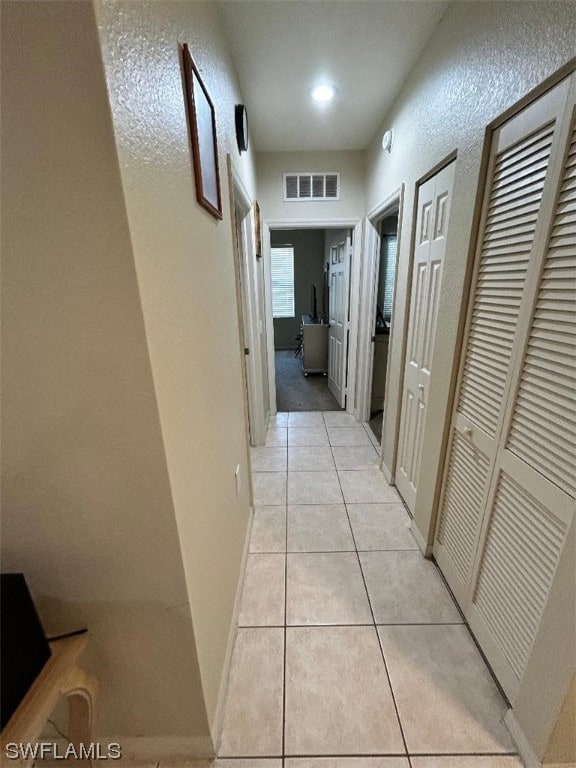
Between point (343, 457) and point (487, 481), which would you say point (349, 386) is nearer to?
point (343, 457)

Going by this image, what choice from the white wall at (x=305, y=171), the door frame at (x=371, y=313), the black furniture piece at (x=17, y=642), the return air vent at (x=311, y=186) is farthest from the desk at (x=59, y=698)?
the return air vent at (x=311, y=186)

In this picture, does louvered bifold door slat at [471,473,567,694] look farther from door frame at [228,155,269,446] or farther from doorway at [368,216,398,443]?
→ doorway at [368,216,398,443]

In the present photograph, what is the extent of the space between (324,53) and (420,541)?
2.59m

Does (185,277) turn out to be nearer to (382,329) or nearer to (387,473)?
(387,473)

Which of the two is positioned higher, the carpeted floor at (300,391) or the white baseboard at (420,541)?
the carpeted floor at (300,391)

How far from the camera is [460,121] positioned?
130 cm

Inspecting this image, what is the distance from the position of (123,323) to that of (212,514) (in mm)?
743

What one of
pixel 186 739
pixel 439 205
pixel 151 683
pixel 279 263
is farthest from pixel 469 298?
pixel 279 263

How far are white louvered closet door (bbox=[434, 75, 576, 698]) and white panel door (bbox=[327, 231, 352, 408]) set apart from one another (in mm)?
2018

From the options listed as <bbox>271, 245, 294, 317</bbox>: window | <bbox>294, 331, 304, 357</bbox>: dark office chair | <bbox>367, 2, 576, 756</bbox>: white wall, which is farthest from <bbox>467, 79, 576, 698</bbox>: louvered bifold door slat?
<bbox>271, 245, 294, 317</bbox>: window

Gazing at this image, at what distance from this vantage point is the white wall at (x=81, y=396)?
1.65ft

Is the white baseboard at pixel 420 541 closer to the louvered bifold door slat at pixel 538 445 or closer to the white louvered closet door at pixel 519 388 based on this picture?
the white louvered closet door at pixel 519 388

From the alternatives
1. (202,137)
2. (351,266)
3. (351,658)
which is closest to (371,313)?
(351,266)

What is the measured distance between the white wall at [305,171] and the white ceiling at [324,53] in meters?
0.43
